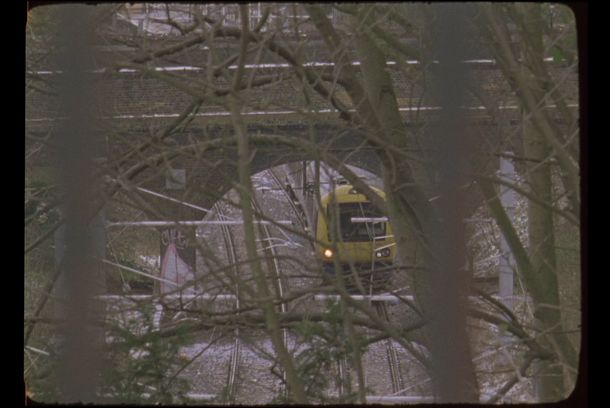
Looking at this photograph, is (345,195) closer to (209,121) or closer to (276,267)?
(276,267)

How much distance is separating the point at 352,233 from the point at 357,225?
30 mm

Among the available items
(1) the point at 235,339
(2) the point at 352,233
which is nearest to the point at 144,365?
(1) the point at 235,339

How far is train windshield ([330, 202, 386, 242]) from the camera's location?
7.80 ft

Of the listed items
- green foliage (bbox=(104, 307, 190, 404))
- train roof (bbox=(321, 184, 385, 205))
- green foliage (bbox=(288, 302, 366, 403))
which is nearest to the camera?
green foliage (bbox=(104, 307, 190, 404))

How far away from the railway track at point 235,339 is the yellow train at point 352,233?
0.27m

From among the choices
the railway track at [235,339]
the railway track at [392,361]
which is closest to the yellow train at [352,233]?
the railway track at [392,361]

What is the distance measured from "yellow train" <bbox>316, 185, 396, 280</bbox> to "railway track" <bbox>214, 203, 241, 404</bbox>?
0.27m

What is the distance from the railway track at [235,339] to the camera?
2.30 m

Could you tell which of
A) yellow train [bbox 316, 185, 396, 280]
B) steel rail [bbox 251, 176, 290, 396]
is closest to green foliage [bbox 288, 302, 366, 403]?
steel rail [bbox 251, 176, 290, 396]

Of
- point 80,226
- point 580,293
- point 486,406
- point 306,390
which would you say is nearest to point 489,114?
point 580,293

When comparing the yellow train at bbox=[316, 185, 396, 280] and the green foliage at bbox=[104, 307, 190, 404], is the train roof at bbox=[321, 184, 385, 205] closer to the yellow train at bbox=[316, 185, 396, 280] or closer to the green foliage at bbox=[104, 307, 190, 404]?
the yellow train at bbox=[316, 185, 396, 280]

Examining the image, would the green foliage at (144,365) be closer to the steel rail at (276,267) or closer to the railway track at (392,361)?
the steel rail at (276,267)

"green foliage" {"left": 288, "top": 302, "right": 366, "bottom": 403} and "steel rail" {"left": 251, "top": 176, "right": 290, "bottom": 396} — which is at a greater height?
"steel rail" {"left": 251, "top": 176, "right": 290, "bottom": 396}

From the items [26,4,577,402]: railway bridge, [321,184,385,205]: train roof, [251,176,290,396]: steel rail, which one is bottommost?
[251,176,290,396]: steel rail
